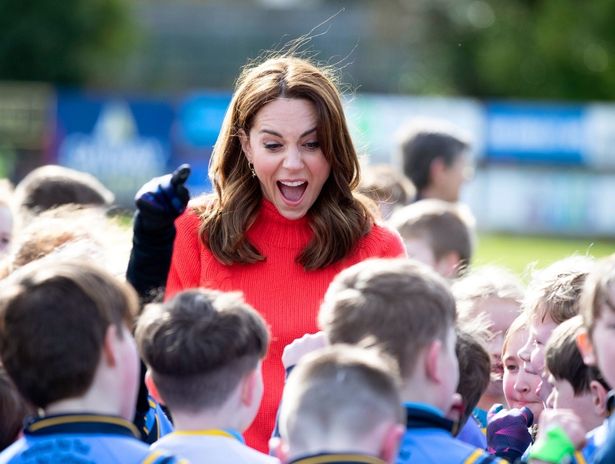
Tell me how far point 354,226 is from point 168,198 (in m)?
0.93

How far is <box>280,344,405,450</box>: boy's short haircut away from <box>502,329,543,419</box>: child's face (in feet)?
5.43

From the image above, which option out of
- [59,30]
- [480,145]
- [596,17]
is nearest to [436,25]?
[596,17]

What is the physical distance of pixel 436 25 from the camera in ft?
166

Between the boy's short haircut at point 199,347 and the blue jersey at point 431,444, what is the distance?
1.47 ft

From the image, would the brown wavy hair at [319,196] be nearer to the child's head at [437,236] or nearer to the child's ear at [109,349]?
the child's ear at [109,349]

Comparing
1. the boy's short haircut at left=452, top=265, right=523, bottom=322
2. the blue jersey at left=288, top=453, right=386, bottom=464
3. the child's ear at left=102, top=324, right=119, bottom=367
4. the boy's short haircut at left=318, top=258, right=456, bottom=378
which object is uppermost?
the boy's short haircut at left=318, top=258, right=456, bottom=378

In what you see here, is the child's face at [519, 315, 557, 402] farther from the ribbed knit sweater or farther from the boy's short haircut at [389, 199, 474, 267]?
the boy's short haircut at [389, 199, 474, 267]

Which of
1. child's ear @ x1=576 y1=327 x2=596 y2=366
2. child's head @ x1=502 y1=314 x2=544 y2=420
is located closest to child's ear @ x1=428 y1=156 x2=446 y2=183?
child's head @ x1=502 y1=314 x2=544 y2=420

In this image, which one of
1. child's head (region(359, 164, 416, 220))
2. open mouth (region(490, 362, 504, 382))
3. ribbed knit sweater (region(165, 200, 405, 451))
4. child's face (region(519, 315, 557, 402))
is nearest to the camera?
ribbed knit sweater (region(165, 200, 405, 451))

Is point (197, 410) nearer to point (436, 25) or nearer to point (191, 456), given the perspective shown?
point (191, 456)

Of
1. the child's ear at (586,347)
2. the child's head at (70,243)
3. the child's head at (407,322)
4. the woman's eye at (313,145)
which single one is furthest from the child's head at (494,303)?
the child's head at (407,322)

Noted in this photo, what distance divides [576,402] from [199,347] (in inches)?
50.7

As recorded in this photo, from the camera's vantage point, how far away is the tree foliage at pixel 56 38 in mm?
41750

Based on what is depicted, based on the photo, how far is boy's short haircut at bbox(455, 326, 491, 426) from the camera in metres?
4.19
